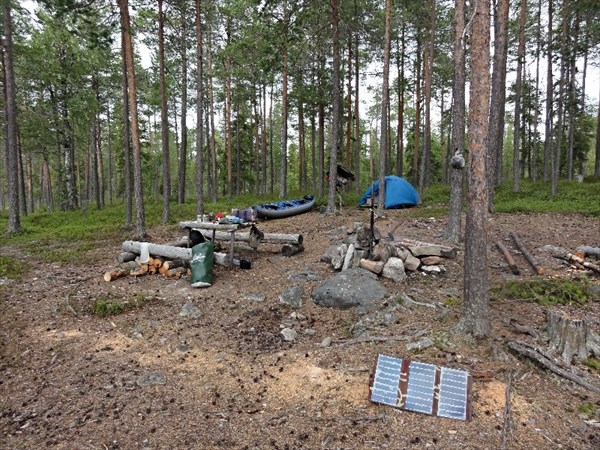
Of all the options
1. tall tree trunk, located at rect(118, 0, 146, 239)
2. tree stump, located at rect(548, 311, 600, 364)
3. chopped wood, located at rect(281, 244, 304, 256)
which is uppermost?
tall tree trunk, located at rect(118, 0, 146, 239)

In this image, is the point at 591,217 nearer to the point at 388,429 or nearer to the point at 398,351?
the point at 398,351

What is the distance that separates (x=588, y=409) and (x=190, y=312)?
20.2ft

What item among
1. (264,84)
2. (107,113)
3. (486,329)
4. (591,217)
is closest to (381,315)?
(486,329)

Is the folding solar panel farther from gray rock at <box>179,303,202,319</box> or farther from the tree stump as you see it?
gray rock at <box>179,303,202,319</box>

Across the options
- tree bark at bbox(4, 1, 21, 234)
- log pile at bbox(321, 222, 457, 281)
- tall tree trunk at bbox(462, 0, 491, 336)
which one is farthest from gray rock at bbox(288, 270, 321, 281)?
tree bark at bbox(4, 1, 21, 234)

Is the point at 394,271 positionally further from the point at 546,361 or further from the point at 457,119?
the point at 457,119

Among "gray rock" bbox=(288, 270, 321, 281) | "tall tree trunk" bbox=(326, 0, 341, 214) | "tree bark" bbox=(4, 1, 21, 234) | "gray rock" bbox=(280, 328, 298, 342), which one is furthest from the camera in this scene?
"tree bark" bbox=(4, 1, 21, 234)

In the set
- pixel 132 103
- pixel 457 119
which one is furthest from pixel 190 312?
pixel 457 119

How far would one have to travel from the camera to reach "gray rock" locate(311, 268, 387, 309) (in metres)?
6.89

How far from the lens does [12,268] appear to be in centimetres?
953

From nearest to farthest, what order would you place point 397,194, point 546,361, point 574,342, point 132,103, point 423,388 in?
point 423,388, point 546,361, point 574,342, point 132,103, point 397,194

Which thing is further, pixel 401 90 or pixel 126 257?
pixel 401 90

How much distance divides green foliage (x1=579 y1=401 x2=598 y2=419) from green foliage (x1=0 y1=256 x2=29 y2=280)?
11467 millimetres

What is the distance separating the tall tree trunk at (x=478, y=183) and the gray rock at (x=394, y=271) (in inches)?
92.8
